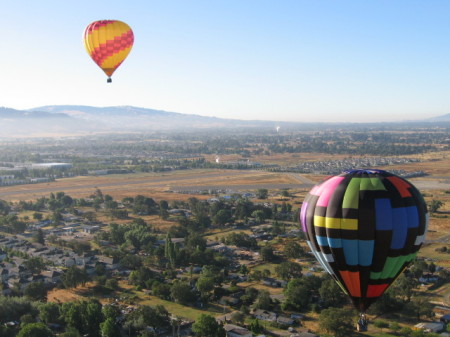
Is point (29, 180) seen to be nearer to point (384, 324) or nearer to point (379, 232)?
point (384, 324)

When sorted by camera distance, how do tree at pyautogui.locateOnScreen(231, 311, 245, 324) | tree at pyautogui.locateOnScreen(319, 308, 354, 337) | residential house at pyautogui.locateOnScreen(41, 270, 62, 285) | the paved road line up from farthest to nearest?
the paved road → residential house at pyautogui.locateOnScreen(41, 270, 62, 285) → tree at pyautogui.locateOnScreen(231, 311, 245, 324) → tree at pyautogui.locateOnScreen(319, 308, 354, 337)

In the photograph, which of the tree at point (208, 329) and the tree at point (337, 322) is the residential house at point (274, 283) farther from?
the tree at point (208, 329)

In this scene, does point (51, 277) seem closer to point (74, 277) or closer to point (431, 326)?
point (74, 277)

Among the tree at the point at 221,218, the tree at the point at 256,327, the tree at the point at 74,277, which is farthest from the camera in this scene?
the tree at the point at 221,218

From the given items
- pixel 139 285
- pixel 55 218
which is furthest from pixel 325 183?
pixel 55 218

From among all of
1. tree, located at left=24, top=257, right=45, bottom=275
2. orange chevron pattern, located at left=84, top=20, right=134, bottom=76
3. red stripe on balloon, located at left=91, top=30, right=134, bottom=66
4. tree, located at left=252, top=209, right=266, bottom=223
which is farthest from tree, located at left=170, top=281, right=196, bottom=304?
tree, located at left=252, top=209, right=266, bottom=223

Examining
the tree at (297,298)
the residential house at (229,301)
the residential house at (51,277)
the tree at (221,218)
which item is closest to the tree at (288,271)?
the tree at (297,298)

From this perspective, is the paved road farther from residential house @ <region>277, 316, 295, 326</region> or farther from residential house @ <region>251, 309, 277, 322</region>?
Result: residential house @ <region>277, 316, 295, 326</region>
